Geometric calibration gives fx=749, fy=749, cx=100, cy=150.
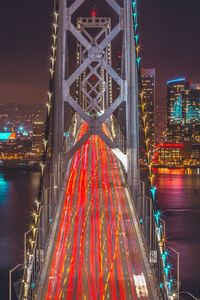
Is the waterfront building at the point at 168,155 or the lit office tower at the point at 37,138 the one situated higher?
the lit office tower at the point at 37,138

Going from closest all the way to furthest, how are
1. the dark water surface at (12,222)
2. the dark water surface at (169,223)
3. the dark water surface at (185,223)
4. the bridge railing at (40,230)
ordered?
1. the bridge railing at (40,230)
2. the dark water surface at (185,223)
3. the dark water surface at (169,223)
4. the dark water surface at (12,222)

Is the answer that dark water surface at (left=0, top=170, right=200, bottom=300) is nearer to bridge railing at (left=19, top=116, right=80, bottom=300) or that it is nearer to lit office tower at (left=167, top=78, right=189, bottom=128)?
bridge railing at (left=19, top=116, right=80, bottom=300)

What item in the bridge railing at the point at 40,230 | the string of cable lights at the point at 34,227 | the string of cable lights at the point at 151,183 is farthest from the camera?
the string of cable lights at the point at 151,183

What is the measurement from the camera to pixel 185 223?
3053cm

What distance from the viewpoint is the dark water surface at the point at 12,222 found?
18837 millimetres

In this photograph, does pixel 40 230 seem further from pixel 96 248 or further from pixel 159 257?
pixel 159 257

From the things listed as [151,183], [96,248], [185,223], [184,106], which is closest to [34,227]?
[151,183]

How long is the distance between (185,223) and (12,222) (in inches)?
277

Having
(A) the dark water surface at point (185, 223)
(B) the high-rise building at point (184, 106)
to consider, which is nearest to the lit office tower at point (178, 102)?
(B) the high-rise building at point (184, 106)

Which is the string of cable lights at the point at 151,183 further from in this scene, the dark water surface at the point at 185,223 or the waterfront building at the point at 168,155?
the waterfront building at the point at 168,155

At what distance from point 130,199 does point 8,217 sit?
17.1m

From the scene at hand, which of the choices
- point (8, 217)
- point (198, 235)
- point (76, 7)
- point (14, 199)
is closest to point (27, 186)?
point (14, 199)

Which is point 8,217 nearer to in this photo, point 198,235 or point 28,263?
point 198,235

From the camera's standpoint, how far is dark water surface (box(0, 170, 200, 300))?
18.5 metres
